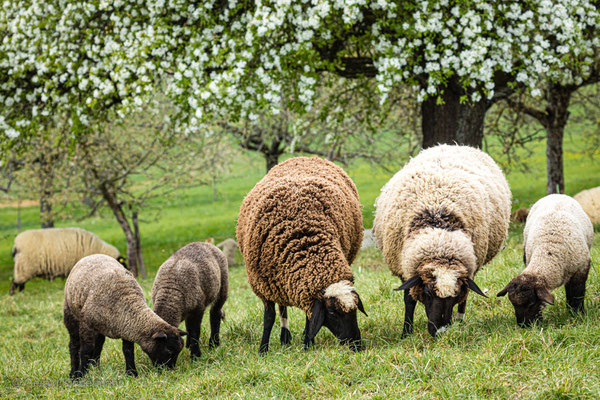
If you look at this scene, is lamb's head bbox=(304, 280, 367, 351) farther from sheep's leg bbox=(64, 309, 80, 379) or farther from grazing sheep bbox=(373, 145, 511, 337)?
sheep's leg bbox=(64, 309, 80, 379)

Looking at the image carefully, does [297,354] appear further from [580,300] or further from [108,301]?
[580,300]

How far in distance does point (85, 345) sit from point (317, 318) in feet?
9.42

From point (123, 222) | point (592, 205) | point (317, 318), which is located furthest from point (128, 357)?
point (592, 205)

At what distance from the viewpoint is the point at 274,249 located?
5762 mm

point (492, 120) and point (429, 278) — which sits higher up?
point (492, 120)

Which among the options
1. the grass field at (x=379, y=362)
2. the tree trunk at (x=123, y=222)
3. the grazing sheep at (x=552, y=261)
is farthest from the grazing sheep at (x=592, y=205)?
the tree trunk at (x=123, y=222)

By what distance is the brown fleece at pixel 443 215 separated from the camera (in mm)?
5508

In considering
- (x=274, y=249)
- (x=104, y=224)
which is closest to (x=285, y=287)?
(x=274, y=249)

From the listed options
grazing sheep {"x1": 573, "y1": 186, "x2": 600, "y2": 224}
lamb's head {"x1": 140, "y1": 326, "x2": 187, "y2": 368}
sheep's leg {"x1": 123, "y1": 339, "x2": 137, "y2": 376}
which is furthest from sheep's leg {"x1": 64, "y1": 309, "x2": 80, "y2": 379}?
grazing sheep {"x1": 573, "y1": 186, "x2": 600, "y2": 224}

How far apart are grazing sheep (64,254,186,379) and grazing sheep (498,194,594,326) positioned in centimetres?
355

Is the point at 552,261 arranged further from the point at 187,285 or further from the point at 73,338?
the point at 73,338

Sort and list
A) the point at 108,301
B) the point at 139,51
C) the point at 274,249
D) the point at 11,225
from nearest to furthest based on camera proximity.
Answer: the point at 274,249, the point at 108,301, the point at 139,51, the point at 11,225

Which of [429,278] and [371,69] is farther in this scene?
[371,69]

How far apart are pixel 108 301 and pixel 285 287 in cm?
211
